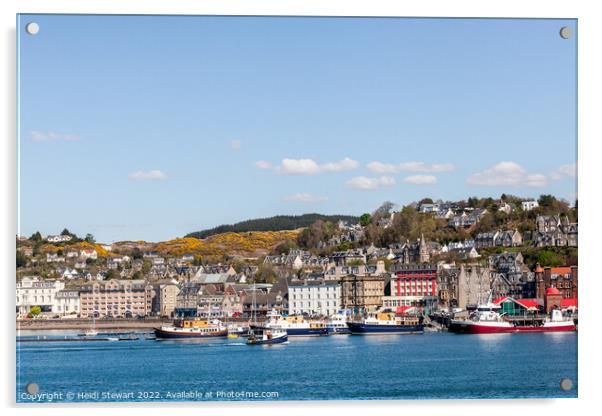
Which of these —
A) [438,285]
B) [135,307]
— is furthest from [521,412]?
[135,307]

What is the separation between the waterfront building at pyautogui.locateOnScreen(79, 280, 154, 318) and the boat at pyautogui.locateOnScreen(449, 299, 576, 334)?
880cm

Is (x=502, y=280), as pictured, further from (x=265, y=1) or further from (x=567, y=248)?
(x=265, y=1)

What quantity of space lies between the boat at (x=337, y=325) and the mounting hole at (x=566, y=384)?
16.5 metres

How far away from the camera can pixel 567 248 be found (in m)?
16.1

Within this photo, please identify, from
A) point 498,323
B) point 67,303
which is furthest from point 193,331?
point 498,323

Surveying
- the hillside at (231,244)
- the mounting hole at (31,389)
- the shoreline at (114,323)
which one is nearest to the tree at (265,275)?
the shoreline at (114,323)

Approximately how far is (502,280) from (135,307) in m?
11.1

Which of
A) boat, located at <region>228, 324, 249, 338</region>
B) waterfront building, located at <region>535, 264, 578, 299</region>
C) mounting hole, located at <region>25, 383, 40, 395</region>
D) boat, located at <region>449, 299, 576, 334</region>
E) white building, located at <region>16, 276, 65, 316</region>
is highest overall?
waterfront building, located at <region>535, 264, 578, 299</region>

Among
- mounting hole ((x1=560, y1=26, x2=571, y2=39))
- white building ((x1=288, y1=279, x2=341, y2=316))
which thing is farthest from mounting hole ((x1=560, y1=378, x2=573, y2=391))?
white building ((x1=288, y1=279, x2=341, y2=316))

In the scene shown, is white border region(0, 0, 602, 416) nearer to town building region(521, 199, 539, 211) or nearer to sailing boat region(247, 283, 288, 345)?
town building region(521, 199, 539, 211)

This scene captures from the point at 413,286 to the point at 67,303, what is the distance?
342 inches

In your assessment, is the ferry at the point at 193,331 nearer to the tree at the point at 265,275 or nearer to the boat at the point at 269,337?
the boat at the point at 269,337

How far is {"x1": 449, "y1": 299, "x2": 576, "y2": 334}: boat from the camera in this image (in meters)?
22.0

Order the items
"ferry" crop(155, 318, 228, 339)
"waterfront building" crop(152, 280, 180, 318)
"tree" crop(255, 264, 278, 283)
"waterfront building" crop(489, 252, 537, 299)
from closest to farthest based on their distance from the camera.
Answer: "waterfront building" crop(489, 252, 537, 299) < "ferry" crop(155, 318, 228, 339) < "tree" crop(255, 264, 278, 283) < "waterfront building" crop(152, 280, 180, 318)
